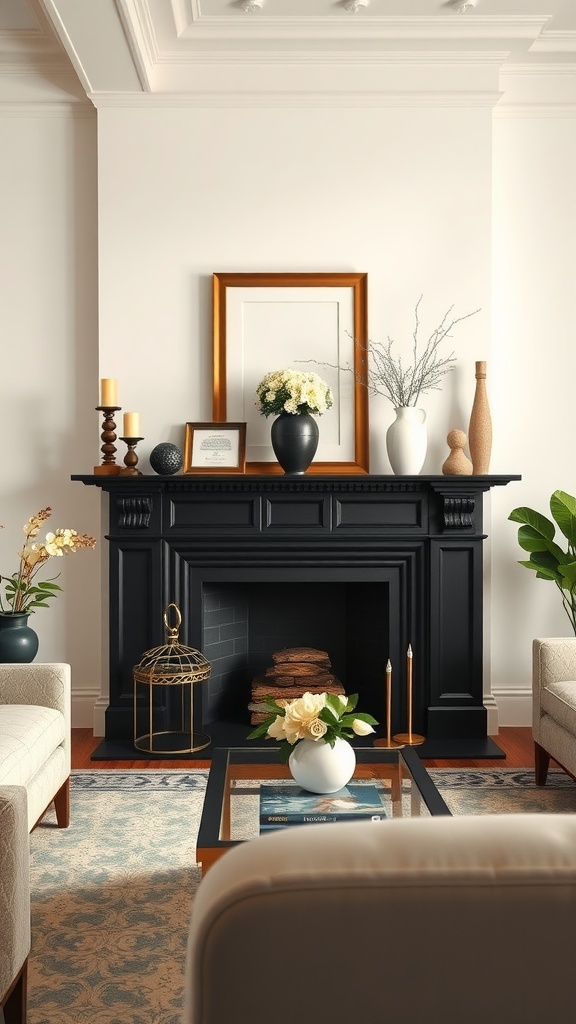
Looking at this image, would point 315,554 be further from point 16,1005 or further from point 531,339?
point 16,1005

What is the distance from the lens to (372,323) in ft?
14.7

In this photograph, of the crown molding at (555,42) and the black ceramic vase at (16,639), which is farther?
the crown molding at (555,42)

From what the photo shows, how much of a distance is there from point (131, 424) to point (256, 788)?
213 centimetres

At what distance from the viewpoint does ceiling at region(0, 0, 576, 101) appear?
392cm

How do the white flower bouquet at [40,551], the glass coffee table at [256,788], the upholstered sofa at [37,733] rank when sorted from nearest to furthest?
the glass coffee table at [256,788] → the upholstered sofa at [37,733] → the white flower bouquet at [40,551]

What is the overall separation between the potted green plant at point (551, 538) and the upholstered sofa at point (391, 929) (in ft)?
11.7

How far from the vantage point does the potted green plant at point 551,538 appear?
4.29 meters

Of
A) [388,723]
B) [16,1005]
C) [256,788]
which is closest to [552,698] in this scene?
[388,723]

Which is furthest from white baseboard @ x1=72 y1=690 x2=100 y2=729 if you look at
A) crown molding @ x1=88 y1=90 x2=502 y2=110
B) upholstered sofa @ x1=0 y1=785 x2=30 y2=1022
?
crown molding @ x1=88 y1=90 x2=502 y2=110

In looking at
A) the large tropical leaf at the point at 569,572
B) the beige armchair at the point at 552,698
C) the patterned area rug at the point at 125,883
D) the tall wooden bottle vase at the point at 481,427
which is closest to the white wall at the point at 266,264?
the tall wooden bottle vase at the point at 481,427

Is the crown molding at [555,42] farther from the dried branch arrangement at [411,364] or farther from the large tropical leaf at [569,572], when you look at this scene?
the large tropical leaf at [569,572]

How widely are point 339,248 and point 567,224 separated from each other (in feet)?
3.84

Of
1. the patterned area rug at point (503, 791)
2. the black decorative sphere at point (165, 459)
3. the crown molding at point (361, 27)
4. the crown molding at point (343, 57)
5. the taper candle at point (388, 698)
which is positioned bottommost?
the patterned area rug at point (503, 791)

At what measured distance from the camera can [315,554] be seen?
14.4 ft
